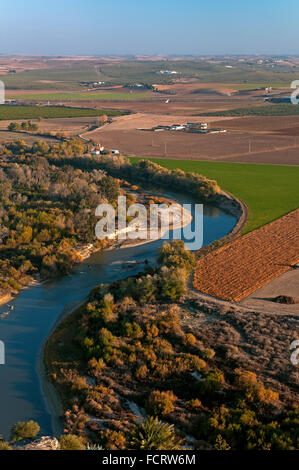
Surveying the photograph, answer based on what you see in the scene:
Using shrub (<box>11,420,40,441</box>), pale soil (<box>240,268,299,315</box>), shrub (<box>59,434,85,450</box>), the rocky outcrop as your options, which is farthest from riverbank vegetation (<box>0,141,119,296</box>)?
shrub (<box>59,434,85,450</box>)

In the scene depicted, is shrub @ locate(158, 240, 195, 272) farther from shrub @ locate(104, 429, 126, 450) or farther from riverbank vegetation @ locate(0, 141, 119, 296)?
shrub @ locate(104, 429, 126, 450)

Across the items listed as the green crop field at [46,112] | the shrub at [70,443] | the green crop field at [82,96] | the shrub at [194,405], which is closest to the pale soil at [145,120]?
the green crop field at [46,112]

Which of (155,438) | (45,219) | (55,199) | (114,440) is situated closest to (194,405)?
(155,438)

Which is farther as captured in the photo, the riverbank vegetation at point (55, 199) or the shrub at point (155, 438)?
the riverbank vegetation at point (55, 199)

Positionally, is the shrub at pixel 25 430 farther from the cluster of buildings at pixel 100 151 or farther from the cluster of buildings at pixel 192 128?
the cluster of buildings at pixel 192 128

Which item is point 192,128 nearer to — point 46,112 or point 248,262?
point 46,112

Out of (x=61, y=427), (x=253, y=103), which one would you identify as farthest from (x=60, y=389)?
(x=253, y=103)
